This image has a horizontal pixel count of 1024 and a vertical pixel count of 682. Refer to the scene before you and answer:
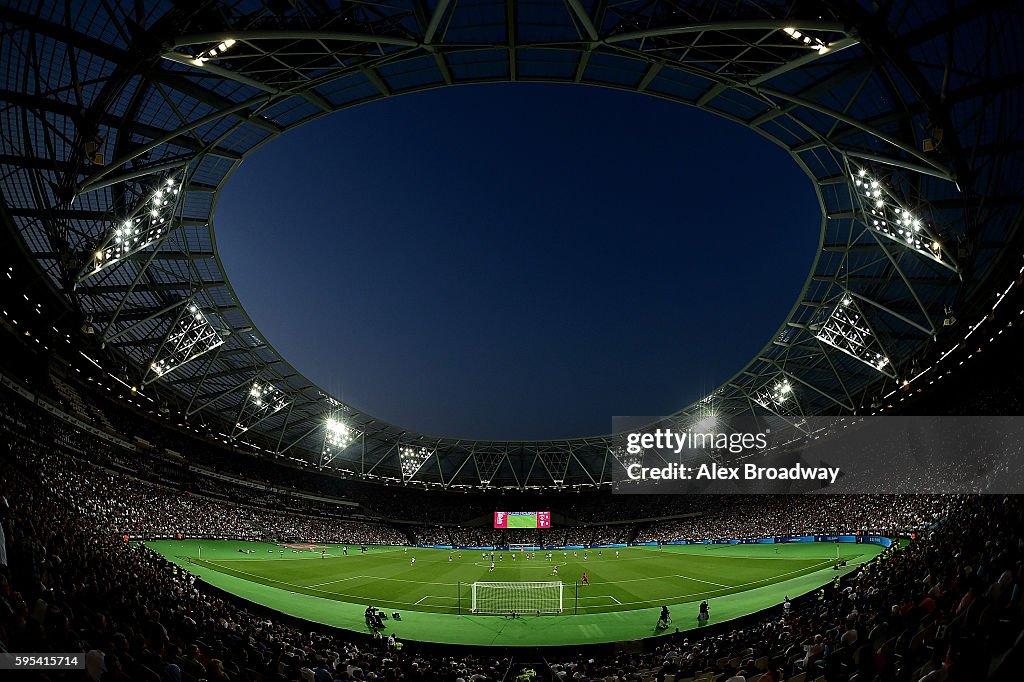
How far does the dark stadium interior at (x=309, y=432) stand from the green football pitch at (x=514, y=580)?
333 cm

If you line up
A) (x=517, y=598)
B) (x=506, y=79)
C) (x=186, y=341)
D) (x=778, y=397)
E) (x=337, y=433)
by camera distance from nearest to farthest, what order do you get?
1. (x=506, y=79)
2. (x=517, y=598)
3. (x=186, y=341)
4. (x=778, y=397)
5. (x=337, y=433)

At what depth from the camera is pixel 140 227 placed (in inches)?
1161

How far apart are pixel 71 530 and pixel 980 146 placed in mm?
42875

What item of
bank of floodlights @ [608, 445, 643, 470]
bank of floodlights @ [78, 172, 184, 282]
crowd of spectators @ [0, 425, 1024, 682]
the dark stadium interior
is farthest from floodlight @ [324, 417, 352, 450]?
bank of floodlights @ [608, 445, 643, 470]

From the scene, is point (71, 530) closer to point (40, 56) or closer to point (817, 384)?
point (40, 56)

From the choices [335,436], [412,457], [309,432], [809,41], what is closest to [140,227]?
A: [809,41]

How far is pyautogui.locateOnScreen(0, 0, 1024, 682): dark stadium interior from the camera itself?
397 inches

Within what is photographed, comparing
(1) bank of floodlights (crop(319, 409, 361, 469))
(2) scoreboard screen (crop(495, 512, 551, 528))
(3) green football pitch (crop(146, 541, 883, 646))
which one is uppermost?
(1) bank of floodlights (crop(319, 409, 361, 469))

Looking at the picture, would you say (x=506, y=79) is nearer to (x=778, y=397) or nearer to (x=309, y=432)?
(x=778, y=397)

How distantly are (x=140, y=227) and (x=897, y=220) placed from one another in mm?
41259

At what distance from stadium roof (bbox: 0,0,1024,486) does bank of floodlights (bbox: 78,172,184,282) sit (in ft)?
0.44

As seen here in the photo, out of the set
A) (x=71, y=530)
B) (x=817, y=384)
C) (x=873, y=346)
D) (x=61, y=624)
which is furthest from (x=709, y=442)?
(x=61, y=624)

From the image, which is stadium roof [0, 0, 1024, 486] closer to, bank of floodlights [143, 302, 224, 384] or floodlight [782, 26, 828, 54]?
floodlight [782, 26, 828, 54]

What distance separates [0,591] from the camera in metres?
8.76
